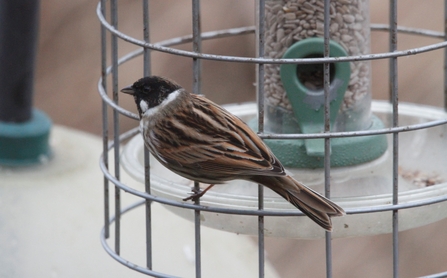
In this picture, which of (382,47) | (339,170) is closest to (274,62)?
(339,170)

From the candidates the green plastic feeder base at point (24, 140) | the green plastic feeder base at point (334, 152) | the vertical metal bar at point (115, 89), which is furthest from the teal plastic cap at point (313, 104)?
the green plastic feeder base at point (24, 140)

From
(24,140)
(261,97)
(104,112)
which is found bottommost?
(24,140)

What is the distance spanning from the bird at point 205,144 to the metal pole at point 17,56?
701 millimetres

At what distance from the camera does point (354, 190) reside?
291cm

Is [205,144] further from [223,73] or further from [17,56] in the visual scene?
[223,73]

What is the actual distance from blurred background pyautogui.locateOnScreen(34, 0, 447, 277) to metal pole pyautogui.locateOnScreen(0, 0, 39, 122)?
63.5 inches

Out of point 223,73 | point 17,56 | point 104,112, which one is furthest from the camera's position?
point 223,73

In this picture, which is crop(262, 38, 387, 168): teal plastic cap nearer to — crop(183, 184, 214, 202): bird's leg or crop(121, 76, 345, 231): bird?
crop(121, 76, 345, 231): bird

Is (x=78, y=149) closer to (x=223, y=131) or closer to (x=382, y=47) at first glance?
(x=223, y=131)

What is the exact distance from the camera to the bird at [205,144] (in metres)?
2.64

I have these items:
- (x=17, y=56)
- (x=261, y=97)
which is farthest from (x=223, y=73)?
(x=261, y=97)

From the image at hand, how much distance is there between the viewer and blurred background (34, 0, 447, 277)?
5426 mm

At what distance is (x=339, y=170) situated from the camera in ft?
9.81

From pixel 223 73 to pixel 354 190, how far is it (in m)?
2.90
